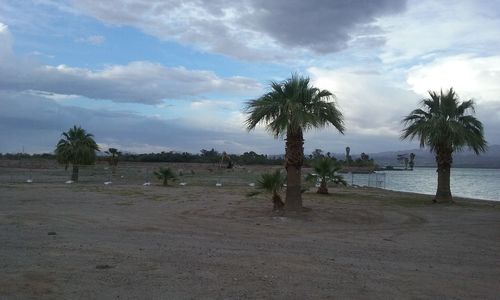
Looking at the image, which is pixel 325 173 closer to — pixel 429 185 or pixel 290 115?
pixel 290 115

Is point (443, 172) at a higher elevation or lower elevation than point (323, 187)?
higher

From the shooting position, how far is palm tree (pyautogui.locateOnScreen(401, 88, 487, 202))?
26.0 m

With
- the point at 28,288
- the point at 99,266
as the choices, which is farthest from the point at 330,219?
the point at 28,288

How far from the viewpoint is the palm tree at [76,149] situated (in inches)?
1580

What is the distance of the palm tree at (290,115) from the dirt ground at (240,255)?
5.41ft

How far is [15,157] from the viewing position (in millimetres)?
103375

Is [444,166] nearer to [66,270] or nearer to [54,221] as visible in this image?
[54,221]

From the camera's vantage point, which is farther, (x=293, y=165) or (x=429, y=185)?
(x=429, y=185)

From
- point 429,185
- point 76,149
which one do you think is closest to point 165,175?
point 76,149

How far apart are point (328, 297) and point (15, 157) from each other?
106 metres

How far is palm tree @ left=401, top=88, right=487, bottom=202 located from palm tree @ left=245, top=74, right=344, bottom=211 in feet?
32.0

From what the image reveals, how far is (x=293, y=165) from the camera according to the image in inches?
717

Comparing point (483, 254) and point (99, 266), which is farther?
point (483, 254)

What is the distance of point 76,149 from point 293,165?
2605 centimetres
